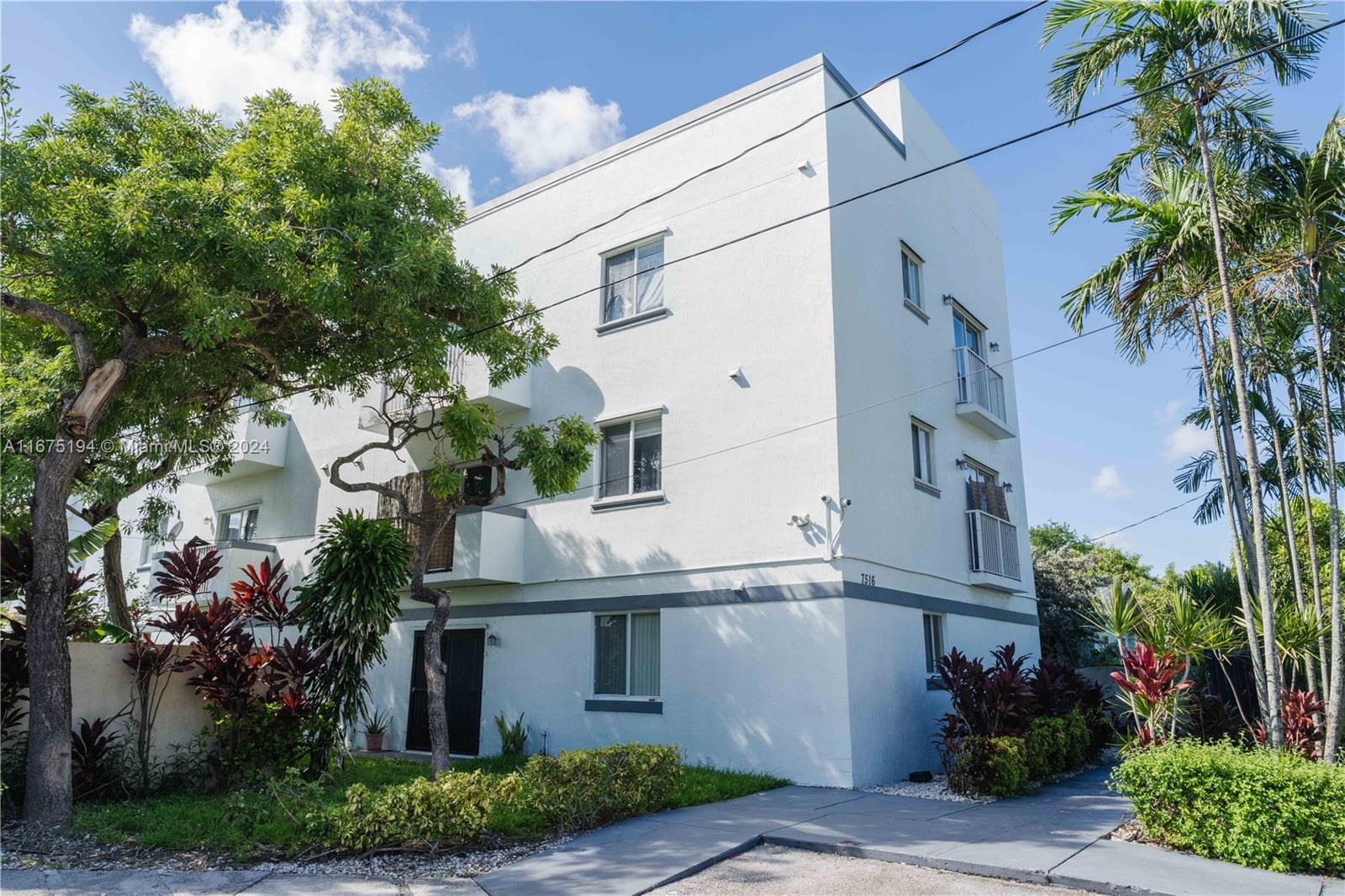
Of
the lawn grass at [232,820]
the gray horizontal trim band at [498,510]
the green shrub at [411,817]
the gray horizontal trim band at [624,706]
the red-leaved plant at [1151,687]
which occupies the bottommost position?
the lawn grass at [232,820]

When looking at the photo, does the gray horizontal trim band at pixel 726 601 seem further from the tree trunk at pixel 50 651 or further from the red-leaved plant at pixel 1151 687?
the tree trunk at pixel 50 651

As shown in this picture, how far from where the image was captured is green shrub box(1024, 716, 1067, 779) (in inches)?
457

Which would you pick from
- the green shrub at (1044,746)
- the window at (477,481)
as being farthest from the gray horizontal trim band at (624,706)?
the green shrub at (1044,746)

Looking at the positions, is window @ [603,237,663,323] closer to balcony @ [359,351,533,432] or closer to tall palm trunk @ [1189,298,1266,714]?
balcony @ [359,351,533,432]

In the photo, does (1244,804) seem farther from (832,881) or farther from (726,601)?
(726,601)

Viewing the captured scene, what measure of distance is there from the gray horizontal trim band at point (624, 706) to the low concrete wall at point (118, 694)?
17.3 feet

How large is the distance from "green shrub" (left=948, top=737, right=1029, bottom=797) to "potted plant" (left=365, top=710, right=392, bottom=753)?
10.1 metres

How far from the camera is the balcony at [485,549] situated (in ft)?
48.0

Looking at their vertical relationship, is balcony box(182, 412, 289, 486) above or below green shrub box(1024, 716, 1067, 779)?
above

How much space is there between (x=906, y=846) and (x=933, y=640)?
21.9 feet

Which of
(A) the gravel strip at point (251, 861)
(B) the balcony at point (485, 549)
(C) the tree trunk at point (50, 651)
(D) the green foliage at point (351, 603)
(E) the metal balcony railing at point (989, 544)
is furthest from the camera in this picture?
(E) the metal balcony railing at point (989, 544)

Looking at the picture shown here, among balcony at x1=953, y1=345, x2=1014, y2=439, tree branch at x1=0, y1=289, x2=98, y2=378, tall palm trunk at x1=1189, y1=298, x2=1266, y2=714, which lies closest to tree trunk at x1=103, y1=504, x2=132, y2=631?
tree branch at x1=0, y1=289, x2=98, y2=378

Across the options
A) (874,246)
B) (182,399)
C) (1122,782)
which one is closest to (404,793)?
(1122,782)

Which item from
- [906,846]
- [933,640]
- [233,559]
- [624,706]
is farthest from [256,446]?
[906,846]
